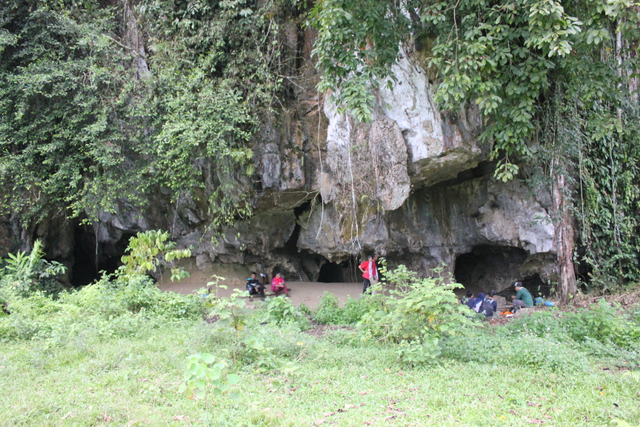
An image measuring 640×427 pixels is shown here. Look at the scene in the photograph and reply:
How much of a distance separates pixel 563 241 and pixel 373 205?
3.57m

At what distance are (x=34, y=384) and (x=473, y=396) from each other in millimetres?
3855

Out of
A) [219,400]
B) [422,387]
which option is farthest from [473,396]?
[219,400]

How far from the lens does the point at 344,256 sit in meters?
10.2

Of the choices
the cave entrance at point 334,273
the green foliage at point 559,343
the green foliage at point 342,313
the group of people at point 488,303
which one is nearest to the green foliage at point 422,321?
the green foliage at point 559,343

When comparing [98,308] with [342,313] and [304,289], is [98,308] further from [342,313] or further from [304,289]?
[304,289]

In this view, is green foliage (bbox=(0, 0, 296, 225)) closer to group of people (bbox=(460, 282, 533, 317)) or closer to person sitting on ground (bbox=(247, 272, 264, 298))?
person sitting on ground (bbox=(247, 272, 264, 298))

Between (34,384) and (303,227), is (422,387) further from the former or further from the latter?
(303,227)

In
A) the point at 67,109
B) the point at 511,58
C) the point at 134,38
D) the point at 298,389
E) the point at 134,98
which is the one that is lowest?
the point at 298,389

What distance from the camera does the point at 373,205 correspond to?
8.80 metres

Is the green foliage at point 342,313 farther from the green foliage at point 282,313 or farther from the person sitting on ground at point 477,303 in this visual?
the person sitting on ground at point 477,303

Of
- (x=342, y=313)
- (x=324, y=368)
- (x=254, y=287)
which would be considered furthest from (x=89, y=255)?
(x=324, y=368)

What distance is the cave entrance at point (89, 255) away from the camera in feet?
39.9

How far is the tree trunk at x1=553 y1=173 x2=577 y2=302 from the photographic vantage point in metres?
7.23

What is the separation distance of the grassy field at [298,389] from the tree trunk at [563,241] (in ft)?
11.9
